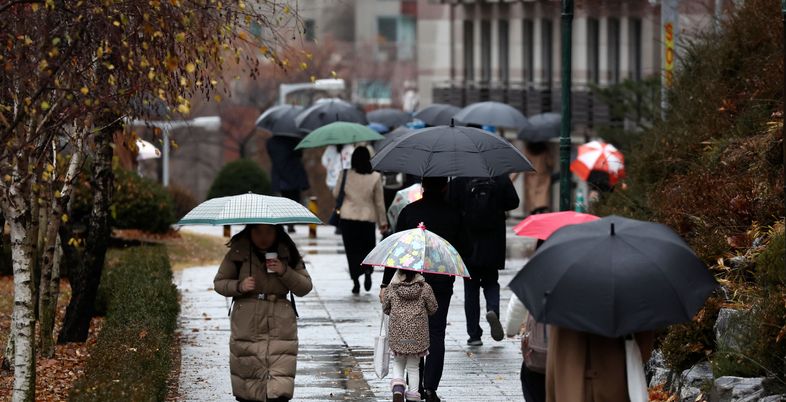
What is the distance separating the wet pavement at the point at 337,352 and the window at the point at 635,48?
2225 cm

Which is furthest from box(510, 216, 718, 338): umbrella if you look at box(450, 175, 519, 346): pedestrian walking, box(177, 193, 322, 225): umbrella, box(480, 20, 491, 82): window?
box(480, 20, 491, 82): window

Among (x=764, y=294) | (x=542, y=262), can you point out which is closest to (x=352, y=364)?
(x=764, y=294)

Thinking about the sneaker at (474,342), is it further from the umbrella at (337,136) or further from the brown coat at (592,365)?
the brown coat at (592,365)

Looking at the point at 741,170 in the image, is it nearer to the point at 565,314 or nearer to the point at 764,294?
the point at 764,294

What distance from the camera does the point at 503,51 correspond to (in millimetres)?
49406

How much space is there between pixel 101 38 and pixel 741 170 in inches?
233

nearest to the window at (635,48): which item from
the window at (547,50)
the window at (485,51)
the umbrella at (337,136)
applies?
the window at (547,50)

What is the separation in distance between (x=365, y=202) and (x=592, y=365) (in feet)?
33.4

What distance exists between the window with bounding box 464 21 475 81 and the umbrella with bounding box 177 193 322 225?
42.0m

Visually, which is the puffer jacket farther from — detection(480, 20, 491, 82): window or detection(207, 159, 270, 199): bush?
detection(480, 20, 491, 82): window

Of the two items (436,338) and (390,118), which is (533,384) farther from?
(390,118)

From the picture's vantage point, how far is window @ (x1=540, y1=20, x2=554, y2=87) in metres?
46.2

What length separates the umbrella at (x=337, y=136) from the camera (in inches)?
802

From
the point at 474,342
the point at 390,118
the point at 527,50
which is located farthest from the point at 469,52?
the point at 474,342
